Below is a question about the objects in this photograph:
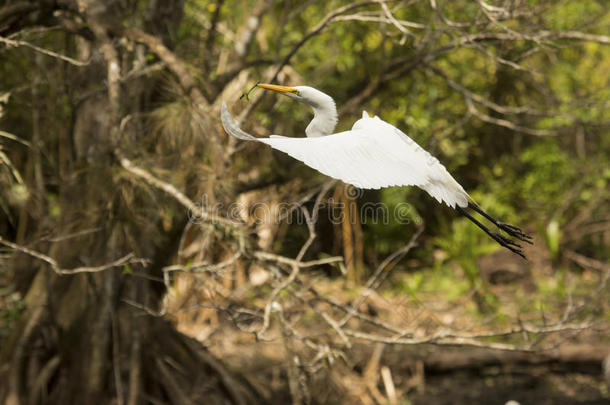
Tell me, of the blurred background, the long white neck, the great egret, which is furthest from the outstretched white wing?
the blurred background

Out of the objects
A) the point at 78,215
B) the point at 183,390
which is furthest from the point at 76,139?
the point at 183,390

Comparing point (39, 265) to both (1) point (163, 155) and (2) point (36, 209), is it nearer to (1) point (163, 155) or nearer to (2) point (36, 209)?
(2) point (36, 209)

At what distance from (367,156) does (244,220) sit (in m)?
1.55

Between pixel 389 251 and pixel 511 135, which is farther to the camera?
pixel 511 135

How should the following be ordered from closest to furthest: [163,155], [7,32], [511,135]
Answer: [7,32]
[163,155]
[511,135]

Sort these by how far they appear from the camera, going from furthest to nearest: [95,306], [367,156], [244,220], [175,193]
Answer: [95,306] < [244,220] < [175,193] < [367,156]

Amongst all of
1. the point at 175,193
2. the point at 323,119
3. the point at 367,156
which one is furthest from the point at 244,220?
the point at 367,156

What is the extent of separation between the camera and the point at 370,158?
7.60 feet

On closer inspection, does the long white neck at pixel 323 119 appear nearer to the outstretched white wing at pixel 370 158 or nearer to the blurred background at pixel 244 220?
the outstretched white wing at pixel 370 158

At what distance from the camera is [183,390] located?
4441 millimetres

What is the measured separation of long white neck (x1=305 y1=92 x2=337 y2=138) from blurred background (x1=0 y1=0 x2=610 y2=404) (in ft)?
2.78

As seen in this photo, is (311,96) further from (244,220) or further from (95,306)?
(95,306)

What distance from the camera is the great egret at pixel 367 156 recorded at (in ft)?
6.79

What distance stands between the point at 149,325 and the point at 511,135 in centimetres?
610
